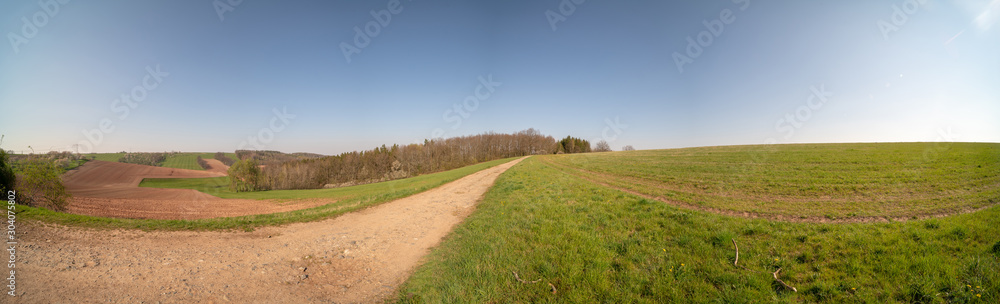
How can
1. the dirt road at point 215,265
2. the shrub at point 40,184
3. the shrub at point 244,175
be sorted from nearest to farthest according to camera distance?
the dirt road at point 215,265 → the shrub at point 40,184 → the shrub at point 244,175

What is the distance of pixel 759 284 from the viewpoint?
4000mm

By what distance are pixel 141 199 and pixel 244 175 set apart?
35.7 meters

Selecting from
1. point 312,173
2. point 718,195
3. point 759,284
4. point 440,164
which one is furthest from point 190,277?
point 312,173

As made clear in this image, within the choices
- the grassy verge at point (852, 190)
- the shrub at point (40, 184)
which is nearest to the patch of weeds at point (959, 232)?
the grassy verge at point (852, 190)

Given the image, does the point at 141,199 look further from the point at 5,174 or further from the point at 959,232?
the point at 959,232

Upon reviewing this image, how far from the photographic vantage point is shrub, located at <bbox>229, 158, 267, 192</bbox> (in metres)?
55.1

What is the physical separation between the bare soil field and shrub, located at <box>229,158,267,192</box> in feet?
39.7

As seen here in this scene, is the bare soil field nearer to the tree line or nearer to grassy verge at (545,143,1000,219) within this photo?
the tree line

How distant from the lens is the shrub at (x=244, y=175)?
55.1 metres

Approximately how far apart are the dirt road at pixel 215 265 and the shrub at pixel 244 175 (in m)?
63.4

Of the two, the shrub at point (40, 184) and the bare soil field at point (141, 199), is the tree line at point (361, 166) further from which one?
the shrub at point (40, 184)

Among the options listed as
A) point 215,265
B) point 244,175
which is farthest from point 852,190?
point 244,175

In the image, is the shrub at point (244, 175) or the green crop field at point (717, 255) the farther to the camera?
the shrub at point (244, 175)

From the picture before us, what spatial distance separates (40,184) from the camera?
40.8ft
